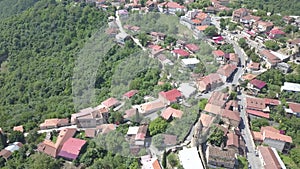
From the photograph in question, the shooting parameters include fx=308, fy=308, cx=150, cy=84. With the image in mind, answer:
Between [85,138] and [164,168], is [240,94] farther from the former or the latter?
[85,138]

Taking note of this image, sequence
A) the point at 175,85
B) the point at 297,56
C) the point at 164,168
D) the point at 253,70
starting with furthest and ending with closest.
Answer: the point at 297,56 < the point at 253,70 < the point at 175,85 < the point at 164,168

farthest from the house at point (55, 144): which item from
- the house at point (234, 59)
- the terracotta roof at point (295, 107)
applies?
the terracotta roof at point (295, 107)

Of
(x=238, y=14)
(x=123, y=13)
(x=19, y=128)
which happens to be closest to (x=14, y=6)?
(x=123, y=13)

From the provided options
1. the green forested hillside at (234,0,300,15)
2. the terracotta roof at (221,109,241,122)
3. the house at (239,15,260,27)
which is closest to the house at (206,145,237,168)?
the terracotta roof at (221,109,241,122)

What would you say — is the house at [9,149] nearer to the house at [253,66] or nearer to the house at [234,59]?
the house at [234,59]

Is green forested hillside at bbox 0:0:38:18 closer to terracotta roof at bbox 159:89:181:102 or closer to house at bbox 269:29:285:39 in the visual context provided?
terracotta roof at bbox 159:89:181:102

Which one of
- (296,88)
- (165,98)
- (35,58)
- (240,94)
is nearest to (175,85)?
(165,98)

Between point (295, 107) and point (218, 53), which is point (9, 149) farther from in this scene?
point (295, 107)
